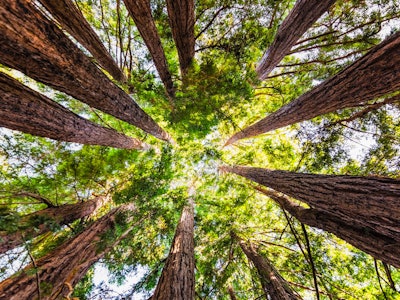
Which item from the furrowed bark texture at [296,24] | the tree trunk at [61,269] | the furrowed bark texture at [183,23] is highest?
the furrowed bark texture at [296,24]

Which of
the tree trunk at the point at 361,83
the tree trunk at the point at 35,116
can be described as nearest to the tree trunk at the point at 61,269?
the tree trunk at the point at 35,116

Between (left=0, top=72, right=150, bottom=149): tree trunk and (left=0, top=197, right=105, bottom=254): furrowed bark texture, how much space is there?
1.49 metres

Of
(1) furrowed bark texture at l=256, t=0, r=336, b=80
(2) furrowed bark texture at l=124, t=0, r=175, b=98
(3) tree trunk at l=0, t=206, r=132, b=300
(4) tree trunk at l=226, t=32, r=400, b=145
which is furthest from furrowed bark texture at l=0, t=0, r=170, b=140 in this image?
(1) furrowed bark texture at l=256, t=0, r=336, b=80

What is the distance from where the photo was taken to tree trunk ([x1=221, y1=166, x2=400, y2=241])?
7.69 feet

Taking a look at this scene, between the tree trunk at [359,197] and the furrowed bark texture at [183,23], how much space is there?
414 cm

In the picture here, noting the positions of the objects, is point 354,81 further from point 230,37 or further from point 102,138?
point 102,138

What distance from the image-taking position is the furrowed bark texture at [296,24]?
4.52 m

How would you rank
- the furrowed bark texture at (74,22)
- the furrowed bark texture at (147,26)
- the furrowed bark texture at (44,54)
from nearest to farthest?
the furrowed bark texture at (44,54)
the furrowed bark texture at (74,22)
the furrowed bark texture at (147,26)

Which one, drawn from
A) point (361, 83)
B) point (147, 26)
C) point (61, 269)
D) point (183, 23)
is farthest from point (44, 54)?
point (361, 83)

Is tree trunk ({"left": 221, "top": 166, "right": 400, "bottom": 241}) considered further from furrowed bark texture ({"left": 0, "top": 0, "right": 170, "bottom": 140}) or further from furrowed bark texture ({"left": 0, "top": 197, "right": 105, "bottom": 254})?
furrowed bark texture ({"left": 0, "top": 197, "right": 105, "bottom": 254})

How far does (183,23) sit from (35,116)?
135 inches

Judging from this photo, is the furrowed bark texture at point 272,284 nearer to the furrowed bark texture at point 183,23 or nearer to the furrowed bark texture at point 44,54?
the furrowed bark texture at point 44,54

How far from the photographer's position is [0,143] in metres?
4.33

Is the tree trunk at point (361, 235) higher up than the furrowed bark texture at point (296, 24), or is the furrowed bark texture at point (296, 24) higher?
the furrowed bark texture at point (296, 24)
